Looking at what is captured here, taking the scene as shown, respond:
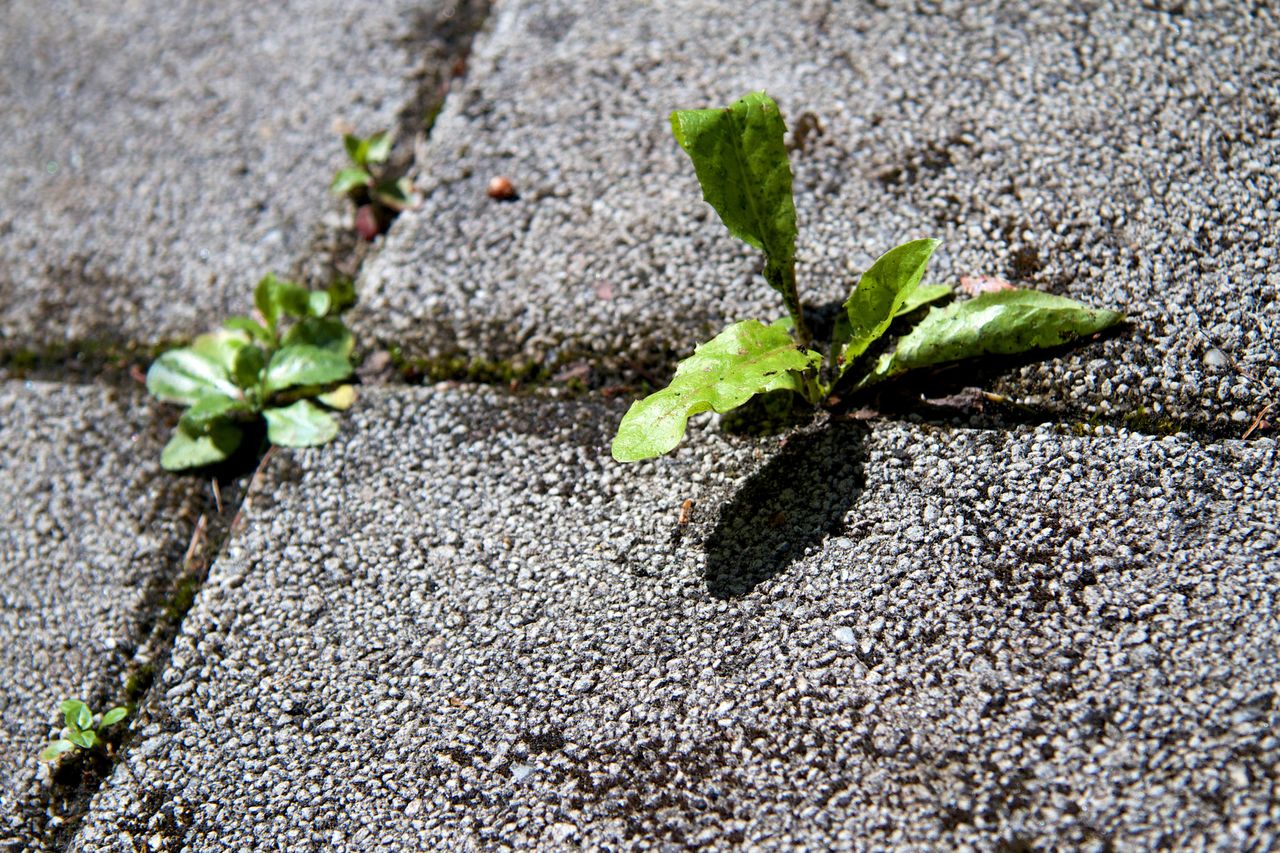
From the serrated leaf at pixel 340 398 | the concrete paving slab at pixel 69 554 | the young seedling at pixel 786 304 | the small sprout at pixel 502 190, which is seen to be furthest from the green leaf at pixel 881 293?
the concrete paving slab at pixel 69 554

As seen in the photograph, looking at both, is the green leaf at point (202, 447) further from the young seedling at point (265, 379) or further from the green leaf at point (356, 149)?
the green leaf at point (356, 149)

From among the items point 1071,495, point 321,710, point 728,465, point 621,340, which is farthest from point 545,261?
point 1071,495

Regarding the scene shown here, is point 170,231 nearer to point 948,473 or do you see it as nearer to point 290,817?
point 290,817

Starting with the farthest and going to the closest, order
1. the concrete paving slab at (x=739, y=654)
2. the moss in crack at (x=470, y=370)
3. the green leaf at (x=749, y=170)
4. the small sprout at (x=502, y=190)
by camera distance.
Answer: the small sprout at (x=502, y=190) < the moss in crack at (x=470, y=370) < the green leaf at (x=749, y=170) < the concrete paving slab at (x=739, y=654)

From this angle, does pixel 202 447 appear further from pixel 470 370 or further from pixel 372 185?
pixel 372 185

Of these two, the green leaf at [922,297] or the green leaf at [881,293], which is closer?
the green leaf at [881,293]

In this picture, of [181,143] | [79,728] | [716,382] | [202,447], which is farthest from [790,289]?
[181,143]
